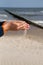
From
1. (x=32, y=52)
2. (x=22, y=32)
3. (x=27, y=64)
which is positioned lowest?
(x=32, y=52)

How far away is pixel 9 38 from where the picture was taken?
8383 mm

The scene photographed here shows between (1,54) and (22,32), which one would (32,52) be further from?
(22,32)

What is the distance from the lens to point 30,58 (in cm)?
525

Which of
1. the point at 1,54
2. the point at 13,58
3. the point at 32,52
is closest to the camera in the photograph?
the point at 13,58

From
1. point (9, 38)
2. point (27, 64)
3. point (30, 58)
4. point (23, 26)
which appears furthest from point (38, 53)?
point (23, 26)

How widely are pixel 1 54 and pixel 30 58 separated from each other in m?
0.76

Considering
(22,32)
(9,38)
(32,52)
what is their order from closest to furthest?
(22,32) → (32,52) → (9,38)

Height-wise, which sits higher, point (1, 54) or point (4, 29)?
point (4, 29)

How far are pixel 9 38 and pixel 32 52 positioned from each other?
2.50 meters

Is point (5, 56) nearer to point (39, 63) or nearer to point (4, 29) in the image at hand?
point (39, 63)

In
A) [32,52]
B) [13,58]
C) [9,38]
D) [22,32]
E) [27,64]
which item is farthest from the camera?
[9,38]

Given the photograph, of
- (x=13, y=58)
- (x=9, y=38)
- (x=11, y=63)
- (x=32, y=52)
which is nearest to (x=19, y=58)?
(x=13, y=58)

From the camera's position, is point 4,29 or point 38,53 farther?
point 38,53

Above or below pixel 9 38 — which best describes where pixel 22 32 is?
above
